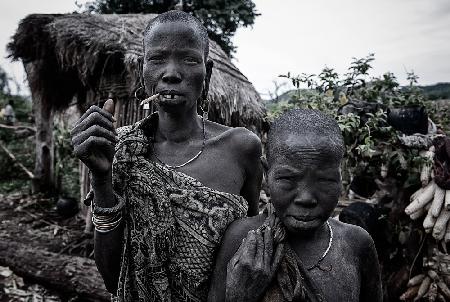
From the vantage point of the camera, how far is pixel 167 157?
1.65 m

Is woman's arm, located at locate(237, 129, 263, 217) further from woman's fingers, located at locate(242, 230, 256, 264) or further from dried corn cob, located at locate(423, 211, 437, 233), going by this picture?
dried corn cob, located at locate(423, 211, 437, 233)

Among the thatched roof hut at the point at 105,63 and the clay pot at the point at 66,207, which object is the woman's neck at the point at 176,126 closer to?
the thatched roof hut at the point at 105,63

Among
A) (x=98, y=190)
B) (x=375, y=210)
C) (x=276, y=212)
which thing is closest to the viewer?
(x=276, y=212)

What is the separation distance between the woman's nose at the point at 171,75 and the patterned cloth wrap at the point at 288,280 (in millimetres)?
604

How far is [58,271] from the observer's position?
4.87 meters

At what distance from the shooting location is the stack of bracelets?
4.74 ft

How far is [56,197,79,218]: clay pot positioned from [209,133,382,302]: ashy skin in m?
6.78

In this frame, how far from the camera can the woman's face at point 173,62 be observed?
1.48 m

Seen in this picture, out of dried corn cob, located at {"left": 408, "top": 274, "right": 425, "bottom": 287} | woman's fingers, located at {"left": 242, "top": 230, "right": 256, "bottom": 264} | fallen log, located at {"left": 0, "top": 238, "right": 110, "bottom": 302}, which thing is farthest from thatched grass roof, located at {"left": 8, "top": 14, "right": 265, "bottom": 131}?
woman's fingers, located at {"left": 242, "top": 230, "right": 256, "bottom": 264}

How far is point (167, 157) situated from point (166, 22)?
19.9 inches

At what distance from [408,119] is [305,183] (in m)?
3.07

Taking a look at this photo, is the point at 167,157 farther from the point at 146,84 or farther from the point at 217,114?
the point at 217,114

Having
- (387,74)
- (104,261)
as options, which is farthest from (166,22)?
(387,74)

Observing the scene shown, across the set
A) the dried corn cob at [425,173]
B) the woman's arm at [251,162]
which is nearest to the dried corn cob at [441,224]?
the dried corn cob at [425,173]
